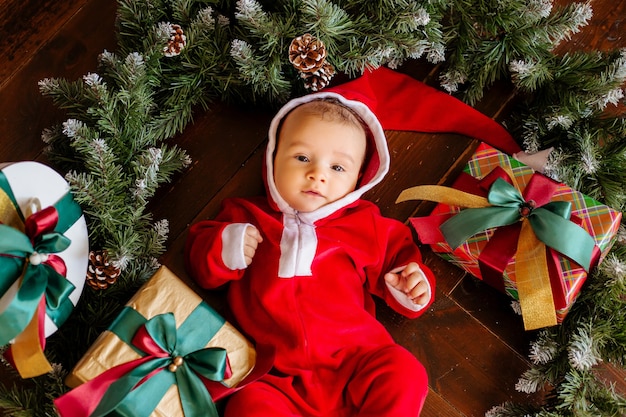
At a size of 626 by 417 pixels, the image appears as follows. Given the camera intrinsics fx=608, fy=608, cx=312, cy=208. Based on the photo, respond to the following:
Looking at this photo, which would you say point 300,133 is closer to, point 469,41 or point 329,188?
Result: point 329,188

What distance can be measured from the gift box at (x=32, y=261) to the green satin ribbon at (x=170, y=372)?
4.8 inches

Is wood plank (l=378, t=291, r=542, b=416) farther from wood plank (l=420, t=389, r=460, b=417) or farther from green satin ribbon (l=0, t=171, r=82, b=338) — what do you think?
green satin ribbon (l=0, t=171, r=82, b=338)

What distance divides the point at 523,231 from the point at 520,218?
1.1 inches

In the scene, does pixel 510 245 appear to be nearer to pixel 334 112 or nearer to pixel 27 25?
pixel 334 112

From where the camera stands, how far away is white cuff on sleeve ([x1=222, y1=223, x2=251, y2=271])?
1262mm

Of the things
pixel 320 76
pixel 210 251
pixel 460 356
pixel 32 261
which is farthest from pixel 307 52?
pixel 460 356

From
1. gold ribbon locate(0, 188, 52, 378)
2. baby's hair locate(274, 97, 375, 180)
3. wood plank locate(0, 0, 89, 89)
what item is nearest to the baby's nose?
baby's hair locate(274, 97, 375, 180)

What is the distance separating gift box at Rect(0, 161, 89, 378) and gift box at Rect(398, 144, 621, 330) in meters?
0.72

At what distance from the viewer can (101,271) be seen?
1.19 meters

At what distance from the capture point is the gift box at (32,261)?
102 centimetres

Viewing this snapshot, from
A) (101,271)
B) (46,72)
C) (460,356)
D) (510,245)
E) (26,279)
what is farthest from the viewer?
(46,72)

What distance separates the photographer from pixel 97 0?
157 cm

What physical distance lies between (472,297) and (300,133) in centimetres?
58

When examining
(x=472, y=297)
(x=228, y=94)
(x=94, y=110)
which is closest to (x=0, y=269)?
(x=94, y=110)
